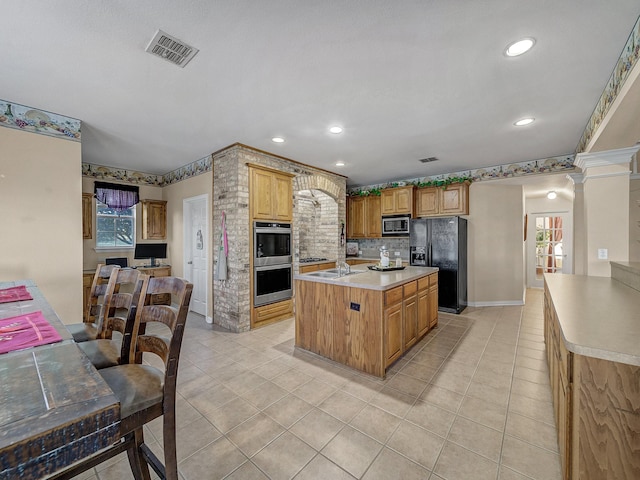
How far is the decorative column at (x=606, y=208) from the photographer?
10.1 feet

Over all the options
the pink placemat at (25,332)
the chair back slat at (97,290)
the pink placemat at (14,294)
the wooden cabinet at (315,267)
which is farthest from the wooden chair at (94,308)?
the wooden cabinet at (315,267)

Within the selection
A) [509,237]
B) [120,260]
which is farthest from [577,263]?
[120,260]

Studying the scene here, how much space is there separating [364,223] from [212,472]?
5407 millimetres

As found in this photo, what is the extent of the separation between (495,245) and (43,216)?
6734mm

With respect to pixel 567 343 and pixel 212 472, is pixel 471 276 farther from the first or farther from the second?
pixel 212 472

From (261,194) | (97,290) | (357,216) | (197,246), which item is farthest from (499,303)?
(97,290)

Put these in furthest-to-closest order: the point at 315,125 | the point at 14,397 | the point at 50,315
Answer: the point at 315,125 → the point at 50,315 → the point at 14,397

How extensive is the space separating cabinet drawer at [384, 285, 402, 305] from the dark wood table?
2.21 meters

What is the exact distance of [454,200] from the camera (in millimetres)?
5340

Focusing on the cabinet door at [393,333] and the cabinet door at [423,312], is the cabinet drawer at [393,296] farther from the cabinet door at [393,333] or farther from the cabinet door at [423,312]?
the cabinet door at [423,312]

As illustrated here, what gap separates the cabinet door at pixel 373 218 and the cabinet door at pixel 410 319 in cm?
305

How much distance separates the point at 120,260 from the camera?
16.5 feet

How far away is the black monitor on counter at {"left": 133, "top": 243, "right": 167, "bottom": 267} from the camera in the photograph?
199 inches

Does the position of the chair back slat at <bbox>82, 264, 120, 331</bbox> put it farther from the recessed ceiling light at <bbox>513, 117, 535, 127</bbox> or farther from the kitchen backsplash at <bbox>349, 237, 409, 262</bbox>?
the kitchen backsplash at <bbox>349, 237, 409, 262</bbox>
